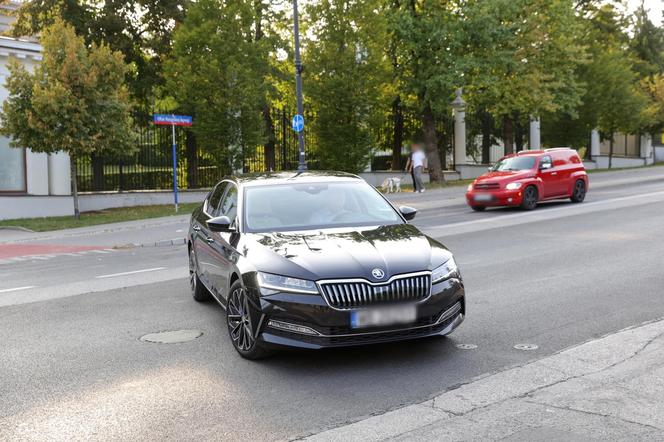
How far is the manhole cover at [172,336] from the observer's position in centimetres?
679

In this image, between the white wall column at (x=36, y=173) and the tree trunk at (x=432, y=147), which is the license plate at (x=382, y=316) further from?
the tree trunk at (x=432, y=147)

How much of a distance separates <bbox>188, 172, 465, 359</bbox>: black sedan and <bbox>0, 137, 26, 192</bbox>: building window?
62.3 feet

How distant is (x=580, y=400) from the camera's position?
478cm

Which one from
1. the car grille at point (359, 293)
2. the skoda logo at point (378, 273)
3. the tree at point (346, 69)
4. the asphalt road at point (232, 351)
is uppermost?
the tree at point (346, 69)

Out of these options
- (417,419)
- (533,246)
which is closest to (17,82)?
(533,246)

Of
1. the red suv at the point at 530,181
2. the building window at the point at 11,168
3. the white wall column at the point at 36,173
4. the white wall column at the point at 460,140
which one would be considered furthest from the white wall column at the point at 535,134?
the building window at the point at 11,168

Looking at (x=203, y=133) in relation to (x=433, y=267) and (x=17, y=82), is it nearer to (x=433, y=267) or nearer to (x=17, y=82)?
(x=17, y=82)

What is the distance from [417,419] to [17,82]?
19.1 metres

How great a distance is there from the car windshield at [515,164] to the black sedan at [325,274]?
13652mm

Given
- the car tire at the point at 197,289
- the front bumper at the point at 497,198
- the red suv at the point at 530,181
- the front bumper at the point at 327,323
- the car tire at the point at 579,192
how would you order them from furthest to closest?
the car tire at the point at 579,192 → the red suv at the point at 530,181 → the front bumper at the point at 497,198 → the car tire at the point at 197,289 → the front bumper at the point at 327,323

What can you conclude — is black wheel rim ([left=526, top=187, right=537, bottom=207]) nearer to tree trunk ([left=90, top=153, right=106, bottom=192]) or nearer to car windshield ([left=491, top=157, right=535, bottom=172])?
car windshield ([left=491, top=157, right=535, bottom=172])

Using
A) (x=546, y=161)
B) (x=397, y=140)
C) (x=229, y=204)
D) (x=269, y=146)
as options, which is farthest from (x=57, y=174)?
(x=229, y=204)

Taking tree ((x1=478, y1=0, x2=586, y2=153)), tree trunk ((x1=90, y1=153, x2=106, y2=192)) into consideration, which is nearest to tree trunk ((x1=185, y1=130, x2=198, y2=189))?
tree trunk ((x1=90, y1=153, x2=106, y2=192))

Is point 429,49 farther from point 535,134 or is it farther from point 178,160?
point 535,134
